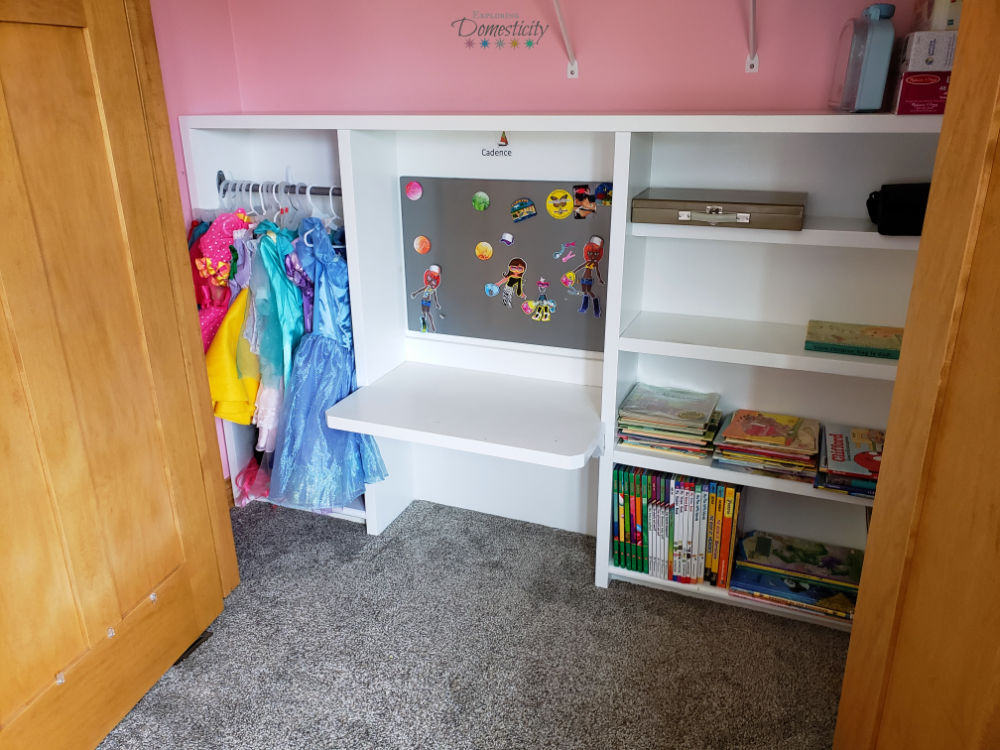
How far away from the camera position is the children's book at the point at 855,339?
1.67 metres

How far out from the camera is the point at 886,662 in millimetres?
1077

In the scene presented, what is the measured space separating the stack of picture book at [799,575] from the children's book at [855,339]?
61 cm

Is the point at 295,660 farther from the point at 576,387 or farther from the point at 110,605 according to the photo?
the point at 576,387

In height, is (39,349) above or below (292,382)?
above

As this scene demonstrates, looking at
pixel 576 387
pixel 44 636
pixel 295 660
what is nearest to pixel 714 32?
pixel 576 387

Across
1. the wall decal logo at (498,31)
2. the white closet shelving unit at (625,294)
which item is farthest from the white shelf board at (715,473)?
the wall decal logo at (498,31)

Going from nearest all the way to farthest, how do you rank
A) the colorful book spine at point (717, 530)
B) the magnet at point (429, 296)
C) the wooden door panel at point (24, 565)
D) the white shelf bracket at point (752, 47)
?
the wooden door panel at point (24, 565) → the white shelf bracket at point (752, 47) → the colorful book spine at point (717, 530) → the magnet at point (429, 296)

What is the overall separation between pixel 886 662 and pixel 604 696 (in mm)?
804

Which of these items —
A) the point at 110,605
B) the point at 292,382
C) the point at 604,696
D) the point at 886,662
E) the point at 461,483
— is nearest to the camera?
the point at 886,662

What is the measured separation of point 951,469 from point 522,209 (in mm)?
1403

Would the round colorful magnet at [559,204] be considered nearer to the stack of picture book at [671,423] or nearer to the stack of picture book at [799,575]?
the stack of picture book at [671,423]

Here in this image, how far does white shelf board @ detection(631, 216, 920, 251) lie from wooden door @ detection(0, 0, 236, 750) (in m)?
1.14

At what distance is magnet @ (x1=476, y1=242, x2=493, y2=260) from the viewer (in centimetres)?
215

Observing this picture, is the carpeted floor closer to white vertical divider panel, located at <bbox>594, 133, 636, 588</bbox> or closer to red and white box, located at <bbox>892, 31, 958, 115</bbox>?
white vertical divider panel, located at <bbox>594, 133, 636, 588</bbox>
